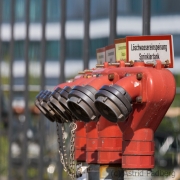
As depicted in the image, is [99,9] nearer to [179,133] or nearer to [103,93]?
[179,133]

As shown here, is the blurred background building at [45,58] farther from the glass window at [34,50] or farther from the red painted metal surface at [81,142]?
the red painted metal surface at [81,142]

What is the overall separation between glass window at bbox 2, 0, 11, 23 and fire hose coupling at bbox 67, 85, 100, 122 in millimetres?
7814

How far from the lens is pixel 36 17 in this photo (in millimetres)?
11789

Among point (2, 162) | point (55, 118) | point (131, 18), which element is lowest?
point (2, 162)

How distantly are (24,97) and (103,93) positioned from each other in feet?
24.5

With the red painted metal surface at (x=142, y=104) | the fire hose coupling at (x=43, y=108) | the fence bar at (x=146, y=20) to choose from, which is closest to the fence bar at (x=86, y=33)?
the fence bar at (x=146, y=20)

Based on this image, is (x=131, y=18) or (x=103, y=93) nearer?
(x=103, y=93)

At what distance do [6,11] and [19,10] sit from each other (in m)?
0.48

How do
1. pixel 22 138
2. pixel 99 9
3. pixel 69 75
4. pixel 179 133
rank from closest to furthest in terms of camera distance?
pixel 179 133, pixel 99 9, pixel 69 75, pixel 22 138

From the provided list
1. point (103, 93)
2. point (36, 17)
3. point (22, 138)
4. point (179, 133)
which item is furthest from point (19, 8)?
point (103, 93)

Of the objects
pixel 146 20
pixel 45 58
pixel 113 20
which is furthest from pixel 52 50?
pixel 146 20

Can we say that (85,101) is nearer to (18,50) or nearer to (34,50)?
(34,50)

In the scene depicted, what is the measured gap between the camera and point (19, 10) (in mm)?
12484

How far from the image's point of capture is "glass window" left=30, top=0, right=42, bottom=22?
11719mm
